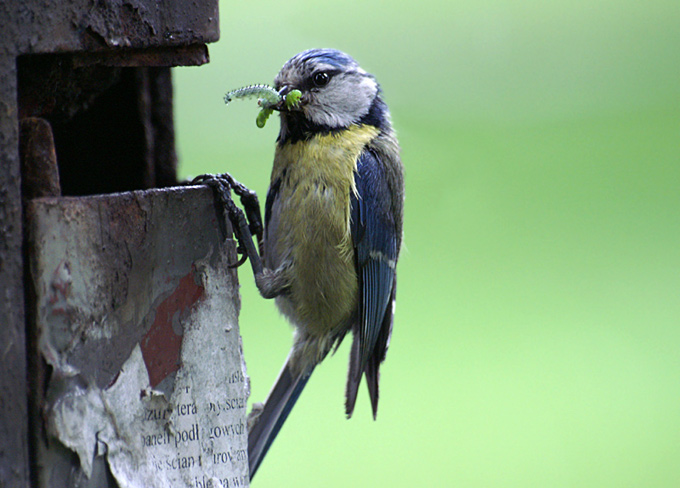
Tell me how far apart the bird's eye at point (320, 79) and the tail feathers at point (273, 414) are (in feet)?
2.77

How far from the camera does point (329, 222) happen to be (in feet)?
8.97

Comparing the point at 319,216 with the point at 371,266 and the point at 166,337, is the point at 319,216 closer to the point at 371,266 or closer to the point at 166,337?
the point at 371,266

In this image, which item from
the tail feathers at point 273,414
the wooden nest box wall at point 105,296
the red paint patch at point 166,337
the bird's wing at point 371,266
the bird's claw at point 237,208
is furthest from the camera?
the bird's wing at point 371,266

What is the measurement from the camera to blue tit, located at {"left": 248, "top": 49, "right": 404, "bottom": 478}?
2730mm

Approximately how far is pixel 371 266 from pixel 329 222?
0.21 meters

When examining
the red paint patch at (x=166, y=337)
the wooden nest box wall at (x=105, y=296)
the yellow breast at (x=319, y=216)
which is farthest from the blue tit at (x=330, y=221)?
the red paint patch at (x=166, y=337)

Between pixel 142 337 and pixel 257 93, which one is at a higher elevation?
pixel 257 93

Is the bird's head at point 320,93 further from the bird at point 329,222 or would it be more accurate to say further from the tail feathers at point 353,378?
the tail feathers at point 353,378

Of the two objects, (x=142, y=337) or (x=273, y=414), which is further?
(x=273, y=414)

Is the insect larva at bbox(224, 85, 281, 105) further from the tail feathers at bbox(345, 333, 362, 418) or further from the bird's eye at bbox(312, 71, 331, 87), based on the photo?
the tail feathers at bbox(345, 333, 362, 418)

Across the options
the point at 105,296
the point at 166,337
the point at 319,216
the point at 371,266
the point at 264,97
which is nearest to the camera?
the point at 105,296

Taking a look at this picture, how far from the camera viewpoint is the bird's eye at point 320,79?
2785 millimetres

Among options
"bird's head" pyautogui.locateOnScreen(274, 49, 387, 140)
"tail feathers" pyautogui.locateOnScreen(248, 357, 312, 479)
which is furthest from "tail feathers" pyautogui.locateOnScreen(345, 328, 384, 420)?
"bird's head" pyautogui.locateOnScreen(274, 49, 387, 140)

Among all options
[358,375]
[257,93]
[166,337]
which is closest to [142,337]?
[166,337]
